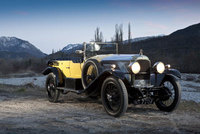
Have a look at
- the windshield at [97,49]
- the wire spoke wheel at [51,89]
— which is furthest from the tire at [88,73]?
the wire spoke wheel at [51,89]

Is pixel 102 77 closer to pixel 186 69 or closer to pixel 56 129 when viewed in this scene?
pixel 56 129

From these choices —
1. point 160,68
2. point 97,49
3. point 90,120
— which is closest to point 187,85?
point 97,49

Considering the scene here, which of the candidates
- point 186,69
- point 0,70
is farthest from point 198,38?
point 0,70

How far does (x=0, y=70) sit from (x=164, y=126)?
37933mm

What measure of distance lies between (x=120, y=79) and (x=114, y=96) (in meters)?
0.44

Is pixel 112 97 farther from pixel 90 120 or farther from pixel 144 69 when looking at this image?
pixel 144 69

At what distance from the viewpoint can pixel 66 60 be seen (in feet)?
25.0

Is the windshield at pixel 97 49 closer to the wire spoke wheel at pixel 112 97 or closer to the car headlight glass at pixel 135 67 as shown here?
the wire spoke wheel at pixel 112 97

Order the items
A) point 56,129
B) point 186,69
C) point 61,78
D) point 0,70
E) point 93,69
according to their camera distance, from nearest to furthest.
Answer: point 56,129, point 93,69, point 61,78, point 186,69, point 0,70

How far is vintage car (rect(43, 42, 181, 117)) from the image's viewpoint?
5.64 metres

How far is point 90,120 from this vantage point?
17.2ft

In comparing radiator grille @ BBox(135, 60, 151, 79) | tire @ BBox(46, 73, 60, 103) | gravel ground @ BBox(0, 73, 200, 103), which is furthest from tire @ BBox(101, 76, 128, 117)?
gravel ground @ BBox(0, 73, 200, 103)

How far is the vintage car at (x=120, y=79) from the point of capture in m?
5.64

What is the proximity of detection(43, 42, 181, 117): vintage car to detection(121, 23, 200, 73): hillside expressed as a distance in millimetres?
29525
